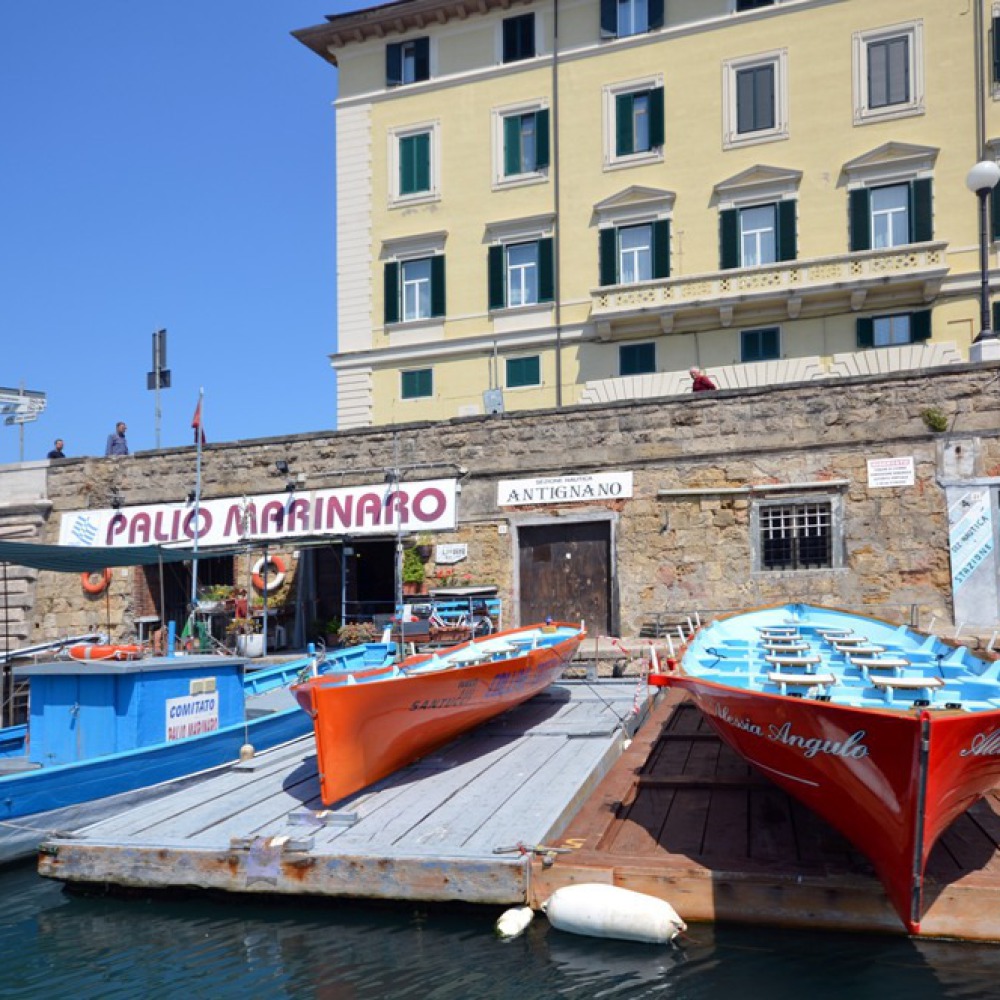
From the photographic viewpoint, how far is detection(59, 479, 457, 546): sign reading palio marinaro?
684 inches

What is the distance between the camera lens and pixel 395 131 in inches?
1031

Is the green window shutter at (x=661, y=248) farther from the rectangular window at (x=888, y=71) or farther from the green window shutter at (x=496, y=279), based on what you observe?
the rectangular window at (x=888, y=71)

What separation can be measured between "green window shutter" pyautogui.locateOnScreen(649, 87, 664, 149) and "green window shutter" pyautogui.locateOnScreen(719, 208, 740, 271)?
247 centimetres

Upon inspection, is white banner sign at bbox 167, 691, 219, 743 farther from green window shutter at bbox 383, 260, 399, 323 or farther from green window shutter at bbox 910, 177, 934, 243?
green window shutter at bbox 910, 177, 934, 243

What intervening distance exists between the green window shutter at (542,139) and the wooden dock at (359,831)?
18.3 meters

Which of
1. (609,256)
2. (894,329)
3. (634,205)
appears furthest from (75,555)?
(894,329)

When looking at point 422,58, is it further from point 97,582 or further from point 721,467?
point 721,467

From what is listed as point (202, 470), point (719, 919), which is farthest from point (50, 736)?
point (202, 470)

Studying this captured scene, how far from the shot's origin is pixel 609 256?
24.0m

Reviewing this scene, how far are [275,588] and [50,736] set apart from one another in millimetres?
8678

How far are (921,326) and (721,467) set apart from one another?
8.83 metres

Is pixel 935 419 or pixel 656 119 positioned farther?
pixel 656 119

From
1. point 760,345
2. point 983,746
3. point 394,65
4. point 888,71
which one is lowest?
point 983,746

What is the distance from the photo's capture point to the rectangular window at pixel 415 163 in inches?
1022
